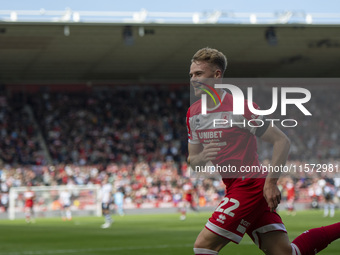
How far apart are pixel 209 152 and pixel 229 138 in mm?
213

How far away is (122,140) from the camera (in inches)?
1563

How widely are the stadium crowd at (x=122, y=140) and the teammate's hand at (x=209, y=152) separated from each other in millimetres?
27149

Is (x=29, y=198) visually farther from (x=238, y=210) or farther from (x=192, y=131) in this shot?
(x=238, y=210)

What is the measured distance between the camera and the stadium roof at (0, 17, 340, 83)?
A: 107ft

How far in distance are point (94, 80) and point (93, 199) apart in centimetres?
1156

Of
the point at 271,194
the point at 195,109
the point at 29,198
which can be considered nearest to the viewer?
the point at 271,194

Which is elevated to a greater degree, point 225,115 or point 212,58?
point 212,58

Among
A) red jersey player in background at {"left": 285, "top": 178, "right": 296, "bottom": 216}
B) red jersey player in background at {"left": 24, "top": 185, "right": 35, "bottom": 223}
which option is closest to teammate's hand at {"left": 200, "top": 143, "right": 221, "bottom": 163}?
red jersey player in background at {"left": 24, "top": 185, "right": 35, "bottom": 223}

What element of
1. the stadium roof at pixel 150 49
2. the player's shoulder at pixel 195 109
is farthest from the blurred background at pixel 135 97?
the player's shoulder at pixel 195 109

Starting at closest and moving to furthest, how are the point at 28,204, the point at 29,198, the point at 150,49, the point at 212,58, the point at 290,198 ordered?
1. the point at 212,58
2. the point at 28,204
3. the point at 29,198
4. the point at 290,198
5. the point at 150,49

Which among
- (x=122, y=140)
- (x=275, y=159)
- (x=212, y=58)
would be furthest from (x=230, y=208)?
(x=122, y=140)

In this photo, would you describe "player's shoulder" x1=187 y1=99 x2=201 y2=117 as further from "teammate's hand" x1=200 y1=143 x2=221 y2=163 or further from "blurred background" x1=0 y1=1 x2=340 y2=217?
"blurred background" x1=0 y1=1 x2=340 y2=217

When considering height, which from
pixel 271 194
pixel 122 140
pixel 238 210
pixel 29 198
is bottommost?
pixel 29 198

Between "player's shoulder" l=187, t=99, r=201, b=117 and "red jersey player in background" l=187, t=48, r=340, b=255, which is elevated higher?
"player's shoulder" l=187, t=99, r=201, b=117
